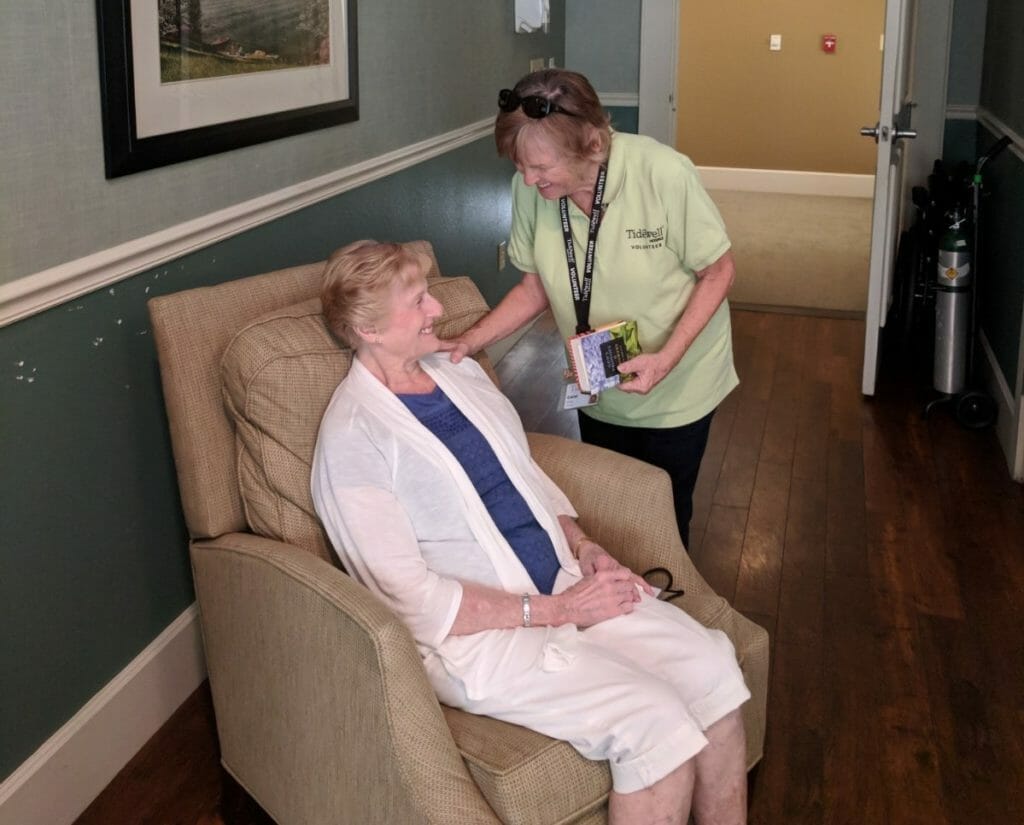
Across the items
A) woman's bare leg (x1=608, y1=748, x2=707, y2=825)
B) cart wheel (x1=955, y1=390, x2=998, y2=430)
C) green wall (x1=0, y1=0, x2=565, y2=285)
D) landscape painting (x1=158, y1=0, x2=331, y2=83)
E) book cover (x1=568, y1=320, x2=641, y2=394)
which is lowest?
cart wheel (x1=955, y1=390, x2=998, y2=430)

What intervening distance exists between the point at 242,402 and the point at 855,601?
1.66 m

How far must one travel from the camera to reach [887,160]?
399cm

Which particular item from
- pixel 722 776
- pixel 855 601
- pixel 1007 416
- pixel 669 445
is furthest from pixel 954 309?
pixel 722 776

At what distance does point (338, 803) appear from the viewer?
1749 millimetres

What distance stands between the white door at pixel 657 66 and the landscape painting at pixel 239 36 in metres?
2.82

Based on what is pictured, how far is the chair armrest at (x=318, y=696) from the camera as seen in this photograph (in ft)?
5.20

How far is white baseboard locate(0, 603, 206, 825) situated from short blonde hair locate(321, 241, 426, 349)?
89 cm

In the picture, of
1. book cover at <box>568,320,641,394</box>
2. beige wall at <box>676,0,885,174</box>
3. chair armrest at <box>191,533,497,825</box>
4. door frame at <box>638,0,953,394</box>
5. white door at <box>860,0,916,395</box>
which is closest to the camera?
chair armrest at <box>191,533,497,825</box>

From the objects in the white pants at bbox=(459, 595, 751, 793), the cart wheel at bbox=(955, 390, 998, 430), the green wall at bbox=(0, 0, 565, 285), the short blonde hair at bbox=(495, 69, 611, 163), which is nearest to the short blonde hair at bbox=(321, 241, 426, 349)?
the short blonde hair at bbox=(495, 69, 611, 163)

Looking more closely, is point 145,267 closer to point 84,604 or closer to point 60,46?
point 60,46

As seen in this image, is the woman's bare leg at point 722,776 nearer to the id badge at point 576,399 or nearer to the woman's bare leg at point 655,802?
the woman's bare leg at point 655,802

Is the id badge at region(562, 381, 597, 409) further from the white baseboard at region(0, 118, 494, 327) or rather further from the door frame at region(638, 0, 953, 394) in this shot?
the door frame at region(638, 0, 953, 394)

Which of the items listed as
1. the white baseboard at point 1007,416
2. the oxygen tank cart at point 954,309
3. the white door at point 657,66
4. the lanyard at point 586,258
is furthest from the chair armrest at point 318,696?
the white door at point 657,66

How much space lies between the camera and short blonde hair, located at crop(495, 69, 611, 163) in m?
2.04
